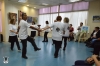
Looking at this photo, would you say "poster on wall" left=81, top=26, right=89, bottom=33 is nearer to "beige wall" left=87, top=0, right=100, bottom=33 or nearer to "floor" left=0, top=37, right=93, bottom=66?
"beige wall" left=87, top=0, right=100, bottom=33

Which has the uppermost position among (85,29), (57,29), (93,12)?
(93,12)

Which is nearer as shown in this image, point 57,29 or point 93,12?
point 57,29

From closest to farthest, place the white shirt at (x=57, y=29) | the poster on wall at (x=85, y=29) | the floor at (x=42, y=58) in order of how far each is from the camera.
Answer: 1. the floor at (x=42, y=58)
2. the white shirt at (x=57, y=29)
3. the poster on wall at (x=85, y=29)

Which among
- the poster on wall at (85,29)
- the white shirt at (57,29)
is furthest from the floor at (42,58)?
the poster on wall at (85,29)

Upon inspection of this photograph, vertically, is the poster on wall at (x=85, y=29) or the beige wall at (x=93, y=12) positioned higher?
the beige wall at (x=93, y=12)

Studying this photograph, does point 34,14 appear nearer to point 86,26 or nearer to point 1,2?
point 1,2

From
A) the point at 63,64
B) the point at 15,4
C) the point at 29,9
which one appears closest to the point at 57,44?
the point at 63,64

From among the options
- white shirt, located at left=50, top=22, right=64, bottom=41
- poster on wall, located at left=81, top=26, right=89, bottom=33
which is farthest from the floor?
poster on wall, located at left=81, top=26, right=89, bottom=33

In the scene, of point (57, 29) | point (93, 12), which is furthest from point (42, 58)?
point (93, 12)

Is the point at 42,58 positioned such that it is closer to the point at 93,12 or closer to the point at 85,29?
the point at 85,29

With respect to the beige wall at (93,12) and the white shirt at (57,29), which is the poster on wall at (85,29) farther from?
the white shirt at (57,29)

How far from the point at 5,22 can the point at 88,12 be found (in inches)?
237

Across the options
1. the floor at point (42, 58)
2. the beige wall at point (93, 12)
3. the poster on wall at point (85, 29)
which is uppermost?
the beige wall at point (93, 12)

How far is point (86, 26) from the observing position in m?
7.30
